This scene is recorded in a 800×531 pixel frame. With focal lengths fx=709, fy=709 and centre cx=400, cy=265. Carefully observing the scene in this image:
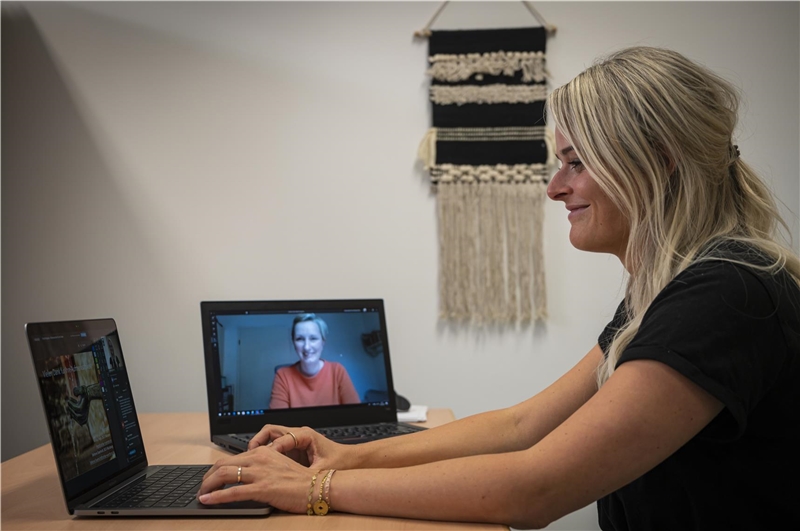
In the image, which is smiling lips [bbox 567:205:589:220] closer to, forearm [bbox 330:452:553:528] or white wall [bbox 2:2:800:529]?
forearm [bbox 330:452:553:528]

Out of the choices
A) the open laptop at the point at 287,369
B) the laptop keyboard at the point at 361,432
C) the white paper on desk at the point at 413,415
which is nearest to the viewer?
the laptop keyboard at the point at 361,432

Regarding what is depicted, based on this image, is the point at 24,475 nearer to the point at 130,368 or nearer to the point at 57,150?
the point at 130,368

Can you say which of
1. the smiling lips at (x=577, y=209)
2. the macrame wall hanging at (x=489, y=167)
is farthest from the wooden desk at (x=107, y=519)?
the macrame wall hanging at (x=489, y=167)

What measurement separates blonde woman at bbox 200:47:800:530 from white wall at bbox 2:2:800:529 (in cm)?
148

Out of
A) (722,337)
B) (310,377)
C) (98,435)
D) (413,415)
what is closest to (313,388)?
(310,377)

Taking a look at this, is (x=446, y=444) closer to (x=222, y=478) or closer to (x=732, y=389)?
(x=222, y=478)

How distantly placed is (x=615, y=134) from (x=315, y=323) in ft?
3.13

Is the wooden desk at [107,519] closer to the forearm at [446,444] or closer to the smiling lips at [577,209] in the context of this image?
the forearm at [446,444]

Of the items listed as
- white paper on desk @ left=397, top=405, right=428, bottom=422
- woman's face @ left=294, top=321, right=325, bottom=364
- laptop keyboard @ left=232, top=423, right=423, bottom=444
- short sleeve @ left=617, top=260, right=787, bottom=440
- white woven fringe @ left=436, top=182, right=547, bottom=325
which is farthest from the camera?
white woven fringe @ left=436, top=182, right=547, bottom=325

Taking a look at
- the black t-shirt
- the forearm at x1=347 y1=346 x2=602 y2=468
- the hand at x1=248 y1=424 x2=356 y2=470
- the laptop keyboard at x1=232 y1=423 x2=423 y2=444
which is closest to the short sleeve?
the black t-shirt

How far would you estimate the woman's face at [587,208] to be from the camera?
108 centimetres

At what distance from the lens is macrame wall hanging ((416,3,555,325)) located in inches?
101

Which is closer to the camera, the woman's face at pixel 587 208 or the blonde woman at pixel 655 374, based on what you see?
the blonde woman at pixel 655 374

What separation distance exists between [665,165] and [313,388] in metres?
1.01
